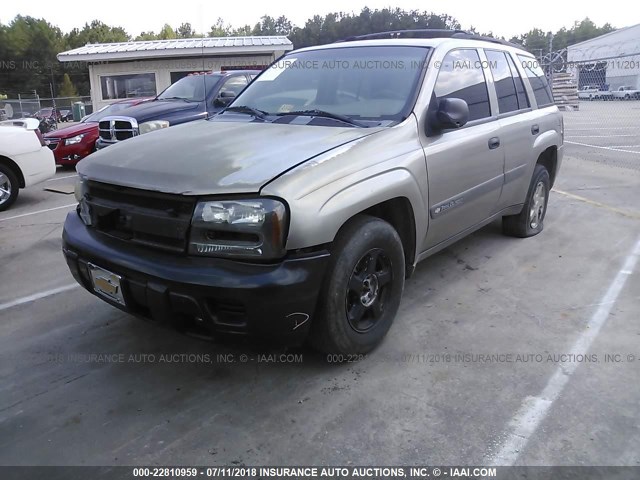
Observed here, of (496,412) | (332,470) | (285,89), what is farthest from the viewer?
(285,89)

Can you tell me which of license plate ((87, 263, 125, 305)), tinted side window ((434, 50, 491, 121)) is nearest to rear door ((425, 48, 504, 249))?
tinted side window ((434, 50, 491, 121))

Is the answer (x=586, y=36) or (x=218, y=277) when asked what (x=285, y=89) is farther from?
(x=586, y=36)

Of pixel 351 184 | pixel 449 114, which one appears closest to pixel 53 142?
pixel 449 114

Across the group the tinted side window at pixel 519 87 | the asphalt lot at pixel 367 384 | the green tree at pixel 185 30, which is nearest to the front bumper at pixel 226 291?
the asphalt lot at pixel 367 384

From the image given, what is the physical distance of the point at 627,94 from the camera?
38.0 m

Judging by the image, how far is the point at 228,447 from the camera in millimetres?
2451

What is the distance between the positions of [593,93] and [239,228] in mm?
45079

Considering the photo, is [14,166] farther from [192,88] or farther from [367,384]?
[367,384]

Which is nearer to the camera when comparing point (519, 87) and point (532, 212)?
point (519, 87)

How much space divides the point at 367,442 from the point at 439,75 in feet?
8.18

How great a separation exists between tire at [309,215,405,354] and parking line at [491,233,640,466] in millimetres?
920

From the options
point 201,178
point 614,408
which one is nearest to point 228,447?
point 201,178

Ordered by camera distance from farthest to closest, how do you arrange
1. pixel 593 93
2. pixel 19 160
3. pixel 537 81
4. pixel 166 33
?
pixel 166 33 < pixel 593 93 < pixel 19 160 < pixel 537 81

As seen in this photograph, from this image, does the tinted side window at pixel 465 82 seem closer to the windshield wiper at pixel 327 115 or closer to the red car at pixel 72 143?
the windshield wiper at pixel 327 115
